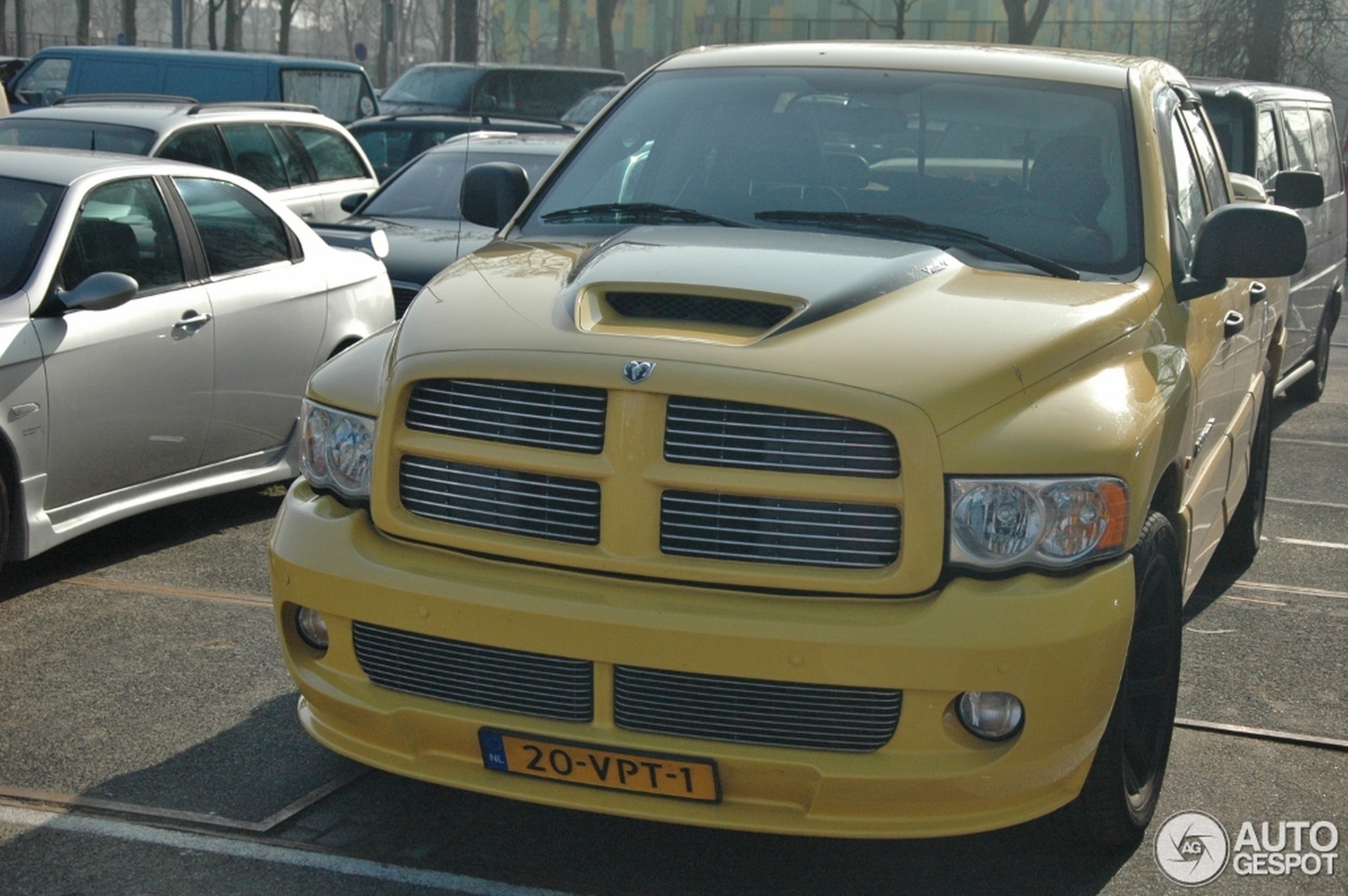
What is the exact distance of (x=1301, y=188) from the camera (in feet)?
29.1

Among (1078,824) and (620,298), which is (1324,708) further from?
(620,298)

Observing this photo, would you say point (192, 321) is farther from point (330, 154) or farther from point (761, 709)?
point (330, 154)

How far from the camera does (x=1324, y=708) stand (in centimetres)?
540

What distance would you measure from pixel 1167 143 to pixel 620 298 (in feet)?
6.76

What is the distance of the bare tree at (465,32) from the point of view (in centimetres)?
3078

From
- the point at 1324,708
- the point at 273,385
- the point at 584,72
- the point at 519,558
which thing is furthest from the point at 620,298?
the point at 584,72

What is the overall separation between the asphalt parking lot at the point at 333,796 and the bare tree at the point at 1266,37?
25.5 metres

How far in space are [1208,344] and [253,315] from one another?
415 cm

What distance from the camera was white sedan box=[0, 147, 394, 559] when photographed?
6.05m

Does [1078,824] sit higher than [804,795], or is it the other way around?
[804,795]

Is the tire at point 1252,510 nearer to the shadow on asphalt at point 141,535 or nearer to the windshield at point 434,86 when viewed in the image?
the shadow on asphalt at point 141,535

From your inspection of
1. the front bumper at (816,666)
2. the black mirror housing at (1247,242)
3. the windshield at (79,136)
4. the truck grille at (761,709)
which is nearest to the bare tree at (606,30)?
the windshield at (79,136)

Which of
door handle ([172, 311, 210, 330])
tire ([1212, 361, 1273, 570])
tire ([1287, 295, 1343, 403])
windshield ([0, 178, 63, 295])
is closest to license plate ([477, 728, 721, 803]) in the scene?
windshield ([0, 178, 63, 295])

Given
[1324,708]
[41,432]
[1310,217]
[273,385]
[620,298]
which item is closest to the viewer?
[620,298]
